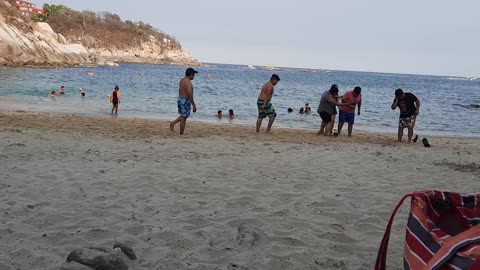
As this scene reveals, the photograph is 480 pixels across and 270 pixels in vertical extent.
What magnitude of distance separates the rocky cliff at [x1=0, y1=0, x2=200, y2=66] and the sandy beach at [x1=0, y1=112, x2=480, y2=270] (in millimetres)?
43673

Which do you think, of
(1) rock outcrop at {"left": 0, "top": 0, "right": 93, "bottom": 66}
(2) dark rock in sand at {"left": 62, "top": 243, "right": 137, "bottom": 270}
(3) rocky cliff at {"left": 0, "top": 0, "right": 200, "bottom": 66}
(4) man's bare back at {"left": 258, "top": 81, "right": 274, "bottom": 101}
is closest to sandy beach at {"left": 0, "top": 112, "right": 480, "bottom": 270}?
(2) dark rock in sand at {"left": 62, "top": 243, "right": 137, "bottom": 270}

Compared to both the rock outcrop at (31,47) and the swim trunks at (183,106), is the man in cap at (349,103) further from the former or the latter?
the rock outcrop at (31,47)

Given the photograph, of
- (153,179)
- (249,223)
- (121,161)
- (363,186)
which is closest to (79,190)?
(153,179)

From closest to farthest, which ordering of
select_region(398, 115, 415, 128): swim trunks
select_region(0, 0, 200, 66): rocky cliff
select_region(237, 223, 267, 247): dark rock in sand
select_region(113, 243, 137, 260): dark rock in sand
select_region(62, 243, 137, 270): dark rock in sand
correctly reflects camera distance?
select_region(62, 243, 137, 270): dark rock in sand → select_region(113, 243, 137, 260): dark rock in sand → select_region(237, 223, 267, 247): dark rock in sand → select_region(398, 115, 415, 128): swim trunks → select_region(0, 0, 200, 66): rocky cliff

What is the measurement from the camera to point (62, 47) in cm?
6562

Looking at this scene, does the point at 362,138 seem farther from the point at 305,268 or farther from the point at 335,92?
the point at 305,268

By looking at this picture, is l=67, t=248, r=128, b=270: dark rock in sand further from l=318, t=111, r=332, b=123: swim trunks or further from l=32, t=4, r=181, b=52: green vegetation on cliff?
l=32, t=4, r=181, b=52: green vegetation on cliff

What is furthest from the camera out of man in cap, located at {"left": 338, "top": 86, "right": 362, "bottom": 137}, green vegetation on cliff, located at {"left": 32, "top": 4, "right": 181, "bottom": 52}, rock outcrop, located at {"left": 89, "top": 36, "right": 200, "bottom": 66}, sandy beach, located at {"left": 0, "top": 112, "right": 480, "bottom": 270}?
rock outcrop, located at {"left": 89, "top": 36, "right": 200, "bottom": 66}

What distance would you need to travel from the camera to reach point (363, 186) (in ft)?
18.9

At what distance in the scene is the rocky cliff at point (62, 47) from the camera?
154ft

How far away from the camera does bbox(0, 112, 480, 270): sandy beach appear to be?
11.7 feet

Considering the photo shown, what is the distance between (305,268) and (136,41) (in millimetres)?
123878

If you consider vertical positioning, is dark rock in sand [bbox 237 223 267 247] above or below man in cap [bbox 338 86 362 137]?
below

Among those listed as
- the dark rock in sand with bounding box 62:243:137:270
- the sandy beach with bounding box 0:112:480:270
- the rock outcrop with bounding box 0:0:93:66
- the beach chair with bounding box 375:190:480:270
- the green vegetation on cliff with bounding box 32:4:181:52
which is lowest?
the sandy beach with bounding box 0:112:480:270
